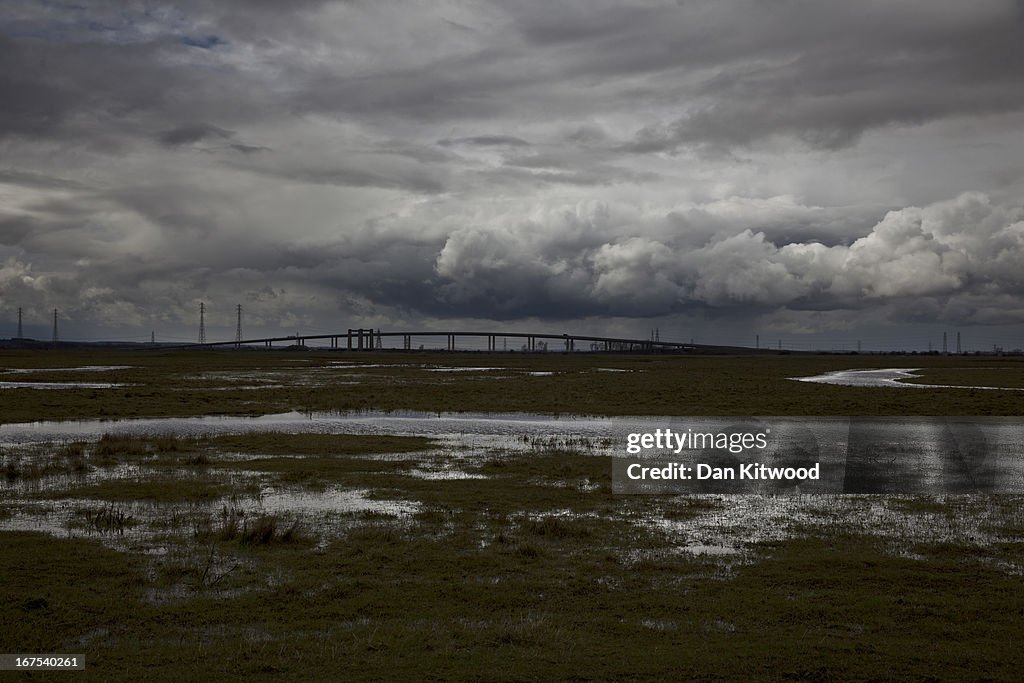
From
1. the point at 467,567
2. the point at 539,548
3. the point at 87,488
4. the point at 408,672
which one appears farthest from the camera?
the point at 87,488

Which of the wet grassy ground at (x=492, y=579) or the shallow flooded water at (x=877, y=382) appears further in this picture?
the shallow flooded water at (x=877, y=382)

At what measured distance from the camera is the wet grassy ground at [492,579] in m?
9.38

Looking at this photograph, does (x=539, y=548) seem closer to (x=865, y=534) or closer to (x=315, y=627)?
(x=315, y=627)

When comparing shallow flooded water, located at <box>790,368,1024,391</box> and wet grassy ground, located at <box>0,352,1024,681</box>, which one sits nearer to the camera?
wet grassy ground, located at <box>0,352,1024,681</box>

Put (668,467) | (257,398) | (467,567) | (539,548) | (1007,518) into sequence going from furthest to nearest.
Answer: (257,398), (668,467), (1007,518), (539,548), (467,567)

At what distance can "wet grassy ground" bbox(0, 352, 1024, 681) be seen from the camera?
9383mm

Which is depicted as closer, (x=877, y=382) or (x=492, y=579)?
(x=492, y=579)

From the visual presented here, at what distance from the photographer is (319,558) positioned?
13.4 meters

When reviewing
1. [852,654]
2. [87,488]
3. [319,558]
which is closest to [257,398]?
[87,488]

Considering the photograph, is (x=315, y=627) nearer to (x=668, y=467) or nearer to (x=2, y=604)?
(x=2, y=604)

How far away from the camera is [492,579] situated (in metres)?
12.4

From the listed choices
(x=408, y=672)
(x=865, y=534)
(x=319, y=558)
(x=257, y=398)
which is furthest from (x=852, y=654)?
(x=257, y=398)

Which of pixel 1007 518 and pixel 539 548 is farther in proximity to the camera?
pixel 1007 518

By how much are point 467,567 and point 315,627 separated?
3.20m
